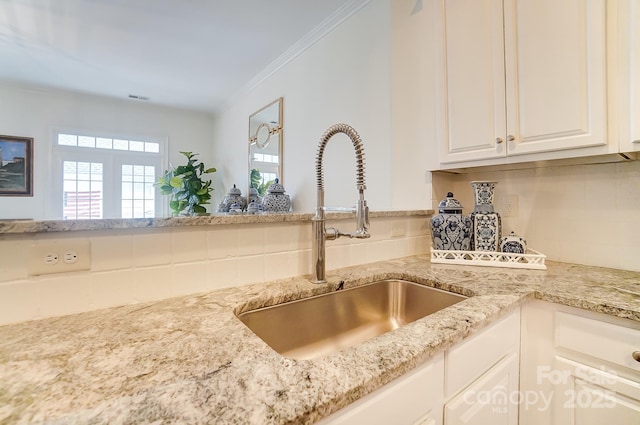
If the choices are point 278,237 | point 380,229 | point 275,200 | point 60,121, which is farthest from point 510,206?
point 60,121

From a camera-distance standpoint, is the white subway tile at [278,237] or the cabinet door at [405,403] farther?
the white subway tile at [278,237]

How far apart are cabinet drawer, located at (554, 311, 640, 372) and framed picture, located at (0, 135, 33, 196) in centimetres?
523

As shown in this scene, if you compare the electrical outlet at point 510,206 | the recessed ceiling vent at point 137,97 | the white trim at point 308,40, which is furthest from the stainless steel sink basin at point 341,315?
the recessed ceiling vent at point 137,97

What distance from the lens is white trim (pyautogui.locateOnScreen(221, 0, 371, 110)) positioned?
198 cm

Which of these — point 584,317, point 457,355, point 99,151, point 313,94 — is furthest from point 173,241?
point 99,151

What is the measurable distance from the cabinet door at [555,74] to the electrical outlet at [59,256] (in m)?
1.47

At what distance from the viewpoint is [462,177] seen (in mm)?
1623

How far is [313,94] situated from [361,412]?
7.78 feet

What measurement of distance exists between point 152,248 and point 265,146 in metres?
2.50

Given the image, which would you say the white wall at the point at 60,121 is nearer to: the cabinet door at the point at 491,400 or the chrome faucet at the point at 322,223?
the chrome faucet at the point at 322,223

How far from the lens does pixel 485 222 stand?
1.26 meters

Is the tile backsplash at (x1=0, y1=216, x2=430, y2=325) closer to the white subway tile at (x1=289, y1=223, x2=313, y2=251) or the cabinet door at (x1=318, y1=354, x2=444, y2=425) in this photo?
the white subway tile at (x1=289, y1=223, x2=313, y2=251)

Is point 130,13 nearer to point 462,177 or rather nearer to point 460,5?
point 460,5

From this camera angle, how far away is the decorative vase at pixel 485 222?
1243 mm
